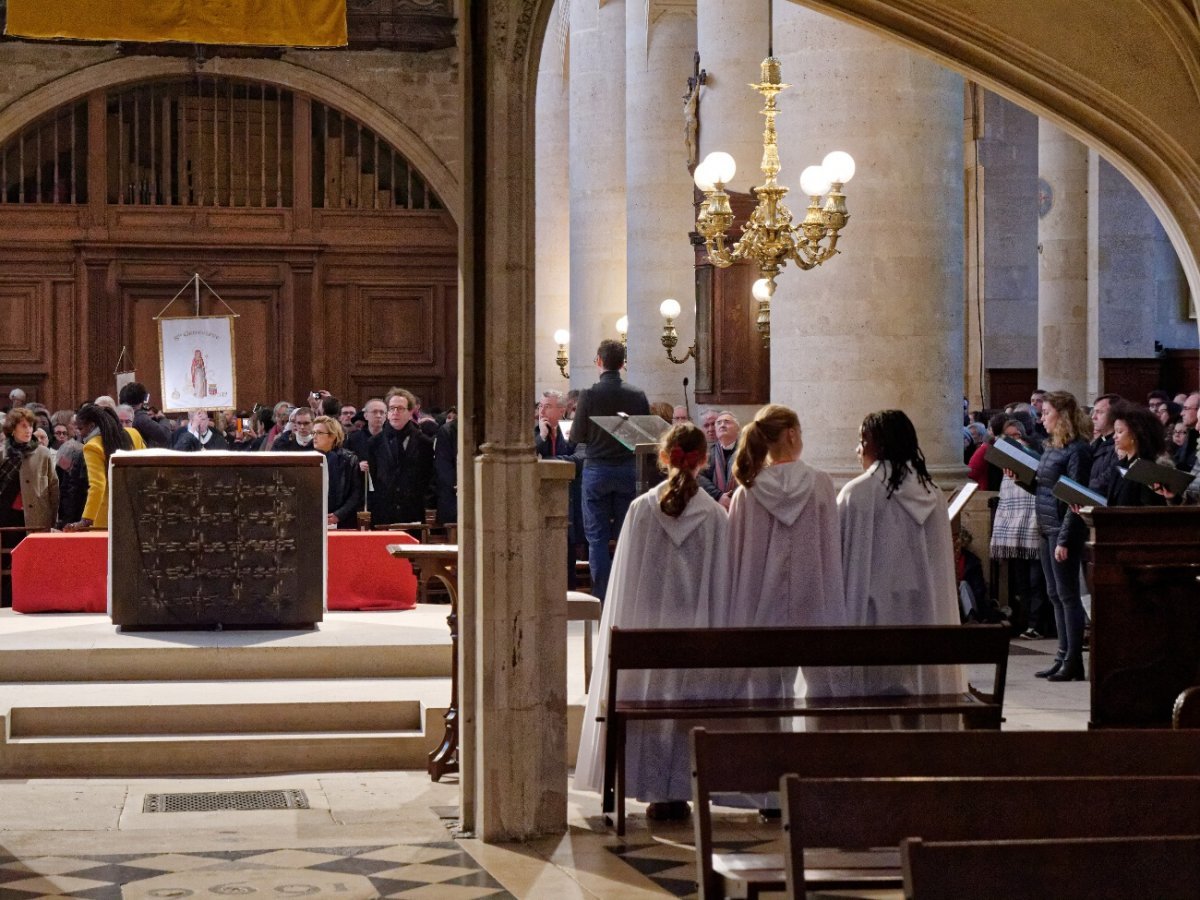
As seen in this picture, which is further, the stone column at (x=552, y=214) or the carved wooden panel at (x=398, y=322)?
the stone column at (x=552, y=214)

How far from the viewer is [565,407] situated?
16.4 meters

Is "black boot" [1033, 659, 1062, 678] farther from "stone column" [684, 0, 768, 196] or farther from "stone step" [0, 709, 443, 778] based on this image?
"stone column" [684, 0, 768, 196]

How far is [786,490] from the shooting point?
22.1 feet

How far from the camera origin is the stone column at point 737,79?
1448cm

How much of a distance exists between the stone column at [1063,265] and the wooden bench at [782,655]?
13745mm

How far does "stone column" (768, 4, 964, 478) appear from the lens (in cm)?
1002

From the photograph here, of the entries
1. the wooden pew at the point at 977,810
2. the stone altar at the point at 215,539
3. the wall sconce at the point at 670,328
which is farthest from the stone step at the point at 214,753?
the wall sconce at the point at 670,328

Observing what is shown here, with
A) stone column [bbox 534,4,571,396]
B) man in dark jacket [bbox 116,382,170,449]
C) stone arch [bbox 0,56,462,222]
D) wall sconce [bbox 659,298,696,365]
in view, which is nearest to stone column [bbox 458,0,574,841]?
man in dark jacket [bbox 116,382,170,449]

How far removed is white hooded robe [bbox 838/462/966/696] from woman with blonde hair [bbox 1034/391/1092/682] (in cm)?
277

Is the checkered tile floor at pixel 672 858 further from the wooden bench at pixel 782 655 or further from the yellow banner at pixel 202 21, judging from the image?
the yellow banner at pixel 202 21

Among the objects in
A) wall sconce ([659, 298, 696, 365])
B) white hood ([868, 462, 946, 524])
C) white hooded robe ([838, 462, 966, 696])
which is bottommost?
white hooded robe ([838, 462, 966, 696])

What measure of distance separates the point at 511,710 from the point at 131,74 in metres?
14.2

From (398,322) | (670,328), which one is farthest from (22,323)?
(670,328)

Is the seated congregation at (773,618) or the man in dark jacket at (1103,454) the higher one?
the man in dark jacket at (1103,454)
